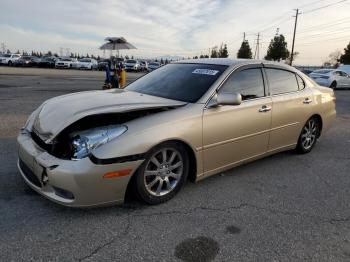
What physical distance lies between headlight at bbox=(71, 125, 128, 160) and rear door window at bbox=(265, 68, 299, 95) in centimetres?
252

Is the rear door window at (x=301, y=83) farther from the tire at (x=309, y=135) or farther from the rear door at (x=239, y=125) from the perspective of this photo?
the rear door at (x=239, y=125)

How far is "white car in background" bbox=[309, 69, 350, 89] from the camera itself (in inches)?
863

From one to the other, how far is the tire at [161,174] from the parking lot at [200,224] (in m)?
0.12

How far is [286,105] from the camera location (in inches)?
194

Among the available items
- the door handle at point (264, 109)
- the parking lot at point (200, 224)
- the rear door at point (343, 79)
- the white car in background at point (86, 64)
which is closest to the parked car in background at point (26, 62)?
the white car in background at point (86, 64)

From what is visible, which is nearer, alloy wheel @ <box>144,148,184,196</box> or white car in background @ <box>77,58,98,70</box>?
alloy wheel @ <box>144,148,184,196</box>

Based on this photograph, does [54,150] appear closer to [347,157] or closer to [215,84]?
[215,84]

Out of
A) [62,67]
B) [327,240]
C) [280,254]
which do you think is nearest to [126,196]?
[280,254]

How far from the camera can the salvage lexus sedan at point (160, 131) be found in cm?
309

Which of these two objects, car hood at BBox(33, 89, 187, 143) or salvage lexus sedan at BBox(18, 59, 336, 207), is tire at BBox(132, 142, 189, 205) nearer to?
salvage lexus sedan at BBox(18, 59, 336, 207)

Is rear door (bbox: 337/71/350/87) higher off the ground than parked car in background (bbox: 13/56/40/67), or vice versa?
parked car in background (bbox: 13/56/40/67)

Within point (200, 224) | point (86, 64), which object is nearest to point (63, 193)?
point (200, 224)

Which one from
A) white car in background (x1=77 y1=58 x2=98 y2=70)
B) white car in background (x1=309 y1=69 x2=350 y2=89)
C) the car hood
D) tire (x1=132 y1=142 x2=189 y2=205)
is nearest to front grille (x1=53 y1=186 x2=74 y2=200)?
the car hood

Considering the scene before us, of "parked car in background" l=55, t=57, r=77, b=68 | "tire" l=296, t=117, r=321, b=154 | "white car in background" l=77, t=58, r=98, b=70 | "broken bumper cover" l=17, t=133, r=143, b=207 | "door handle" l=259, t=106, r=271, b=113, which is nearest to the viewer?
"broken bumper cover" l=17, t=133, r=143, b=207
